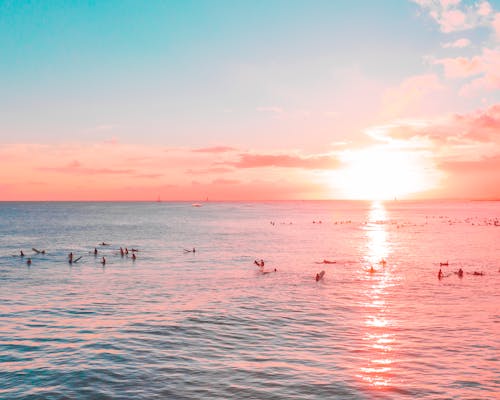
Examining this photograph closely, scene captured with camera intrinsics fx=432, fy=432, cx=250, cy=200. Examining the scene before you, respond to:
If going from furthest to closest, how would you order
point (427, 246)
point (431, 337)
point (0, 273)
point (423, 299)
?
point (427, 246) < point (0, 273) < point (423, 299) < point (431, 337)

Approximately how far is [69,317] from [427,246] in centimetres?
7224

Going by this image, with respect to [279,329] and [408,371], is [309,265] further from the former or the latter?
[408,371]

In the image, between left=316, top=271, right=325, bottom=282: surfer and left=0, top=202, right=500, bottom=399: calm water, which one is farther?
left=316, top=271, right=325, bottom=282: surfer

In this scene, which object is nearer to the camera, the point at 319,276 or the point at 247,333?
the point at 247,333

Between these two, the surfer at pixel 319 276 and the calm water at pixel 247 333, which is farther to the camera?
the surfer at pixel 319 276

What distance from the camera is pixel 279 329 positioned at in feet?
98.6

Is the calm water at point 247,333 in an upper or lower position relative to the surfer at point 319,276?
lower

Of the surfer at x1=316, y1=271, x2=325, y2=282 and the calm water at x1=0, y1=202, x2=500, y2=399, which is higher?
the surfer at x1=316, y1=271, x2=325, y2=282

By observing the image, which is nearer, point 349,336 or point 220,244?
point 349,336

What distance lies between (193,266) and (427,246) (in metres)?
50.2

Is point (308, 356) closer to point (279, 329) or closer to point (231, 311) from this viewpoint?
point (279, 329)

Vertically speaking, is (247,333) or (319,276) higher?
(319,276)

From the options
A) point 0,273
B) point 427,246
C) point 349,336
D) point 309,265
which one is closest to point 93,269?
point 0,273

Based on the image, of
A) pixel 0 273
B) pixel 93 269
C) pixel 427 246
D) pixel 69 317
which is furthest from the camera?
pixel 427 246
